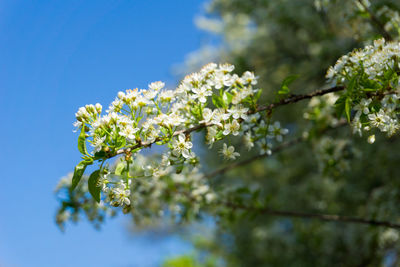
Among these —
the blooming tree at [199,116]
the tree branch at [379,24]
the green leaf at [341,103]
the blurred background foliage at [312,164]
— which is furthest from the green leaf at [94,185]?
the tree branch at [379,24]

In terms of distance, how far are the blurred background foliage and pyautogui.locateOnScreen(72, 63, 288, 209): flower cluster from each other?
1403 mm

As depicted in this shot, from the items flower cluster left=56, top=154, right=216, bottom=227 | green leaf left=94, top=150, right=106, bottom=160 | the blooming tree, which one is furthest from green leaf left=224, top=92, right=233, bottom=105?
flower cluster left=56, top=154, right=216, bottom=227

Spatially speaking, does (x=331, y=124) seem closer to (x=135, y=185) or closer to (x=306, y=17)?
(x=135, y=185)

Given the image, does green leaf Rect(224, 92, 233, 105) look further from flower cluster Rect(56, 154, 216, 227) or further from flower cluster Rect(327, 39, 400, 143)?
flower cluster Rect(56, 154, 216, 227)

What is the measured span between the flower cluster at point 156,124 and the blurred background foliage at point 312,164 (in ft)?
4.60

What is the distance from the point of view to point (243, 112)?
71.9 inches

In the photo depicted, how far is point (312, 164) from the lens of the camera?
6.27 m

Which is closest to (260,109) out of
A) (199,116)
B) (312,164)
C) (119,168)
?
(199,116)

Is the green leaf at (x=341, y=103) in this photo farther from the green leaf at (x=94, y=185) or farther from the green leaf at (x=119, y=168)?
the green leaf at (x=94, y=185)

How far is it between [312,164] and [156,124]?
502 cm

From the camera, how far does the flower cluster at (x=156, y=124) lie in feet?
5.46

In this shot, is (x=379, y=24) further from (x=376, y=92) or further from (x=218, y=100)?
(x=218, y=100)

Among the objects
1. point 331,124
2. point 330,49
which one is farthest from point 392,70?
point 330,49

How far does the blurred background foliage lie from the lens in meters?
3.42
